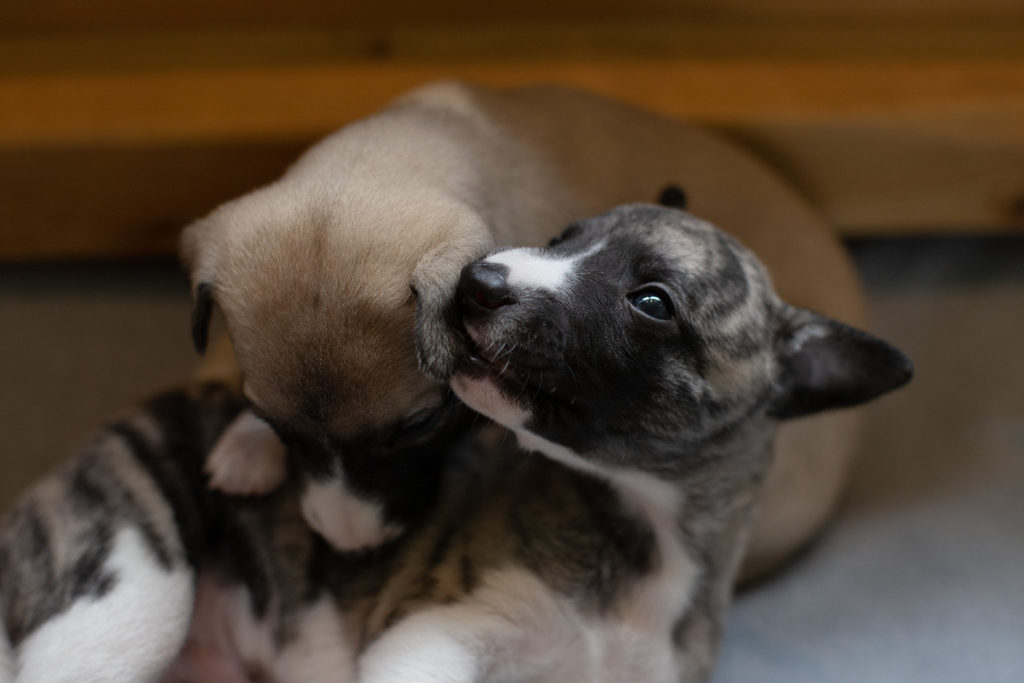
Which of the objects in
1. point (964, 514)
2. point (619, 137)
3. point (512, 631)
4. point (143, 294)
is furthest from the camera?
point (143, 294)

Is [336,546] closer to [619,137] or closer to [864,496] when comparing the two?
[619,137]

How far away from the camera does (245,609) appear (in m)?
2.37

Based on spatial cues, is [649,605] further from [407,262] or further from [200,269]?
[200,269]

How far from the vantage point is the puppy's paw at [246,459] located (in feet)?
7.43

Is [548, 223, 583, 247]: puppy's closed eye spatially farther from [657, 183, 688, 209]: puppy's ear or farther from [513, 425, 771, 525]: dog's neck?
[513, 425, 771, 525]: dog's neck

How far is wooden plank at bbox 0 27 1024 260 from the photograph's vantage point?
275cm

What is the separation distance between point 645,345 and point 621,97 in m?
1.27

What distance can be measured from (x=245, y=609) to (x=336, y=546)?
1.24ft

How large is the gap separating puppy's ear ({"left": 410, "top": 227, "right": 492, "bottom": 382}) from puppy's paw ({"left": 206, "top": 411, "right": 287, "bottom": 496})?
640 mm

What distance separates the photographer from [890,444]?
3014 mm

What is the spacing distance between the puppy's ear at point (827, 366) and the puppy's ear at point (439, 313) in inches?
26.6

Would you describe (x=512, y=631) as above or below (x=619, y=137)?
below

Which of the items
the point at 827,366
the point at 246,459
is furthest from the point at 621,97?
the point at 246,459

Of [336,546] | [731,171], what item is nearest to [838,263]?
[731,171]
